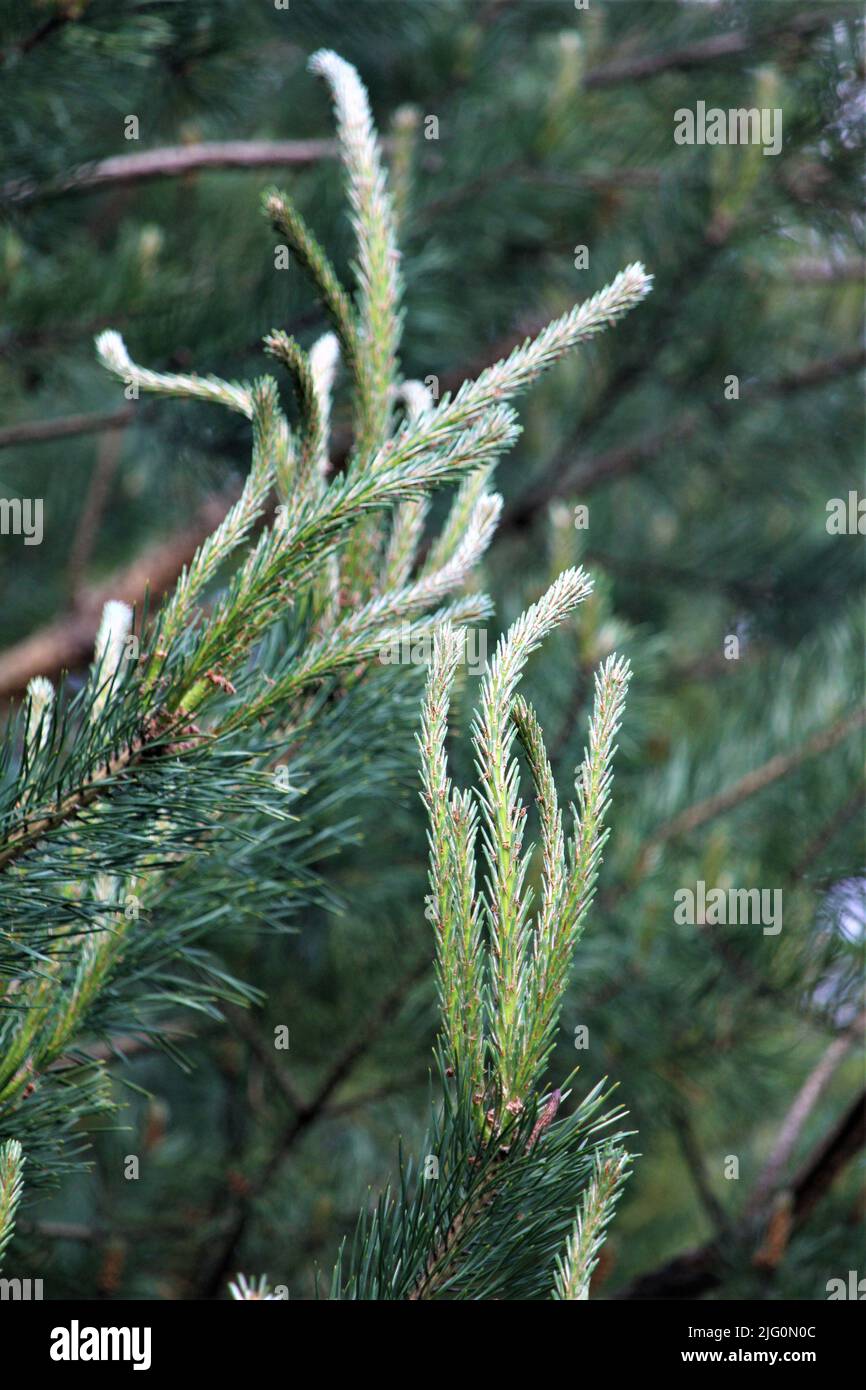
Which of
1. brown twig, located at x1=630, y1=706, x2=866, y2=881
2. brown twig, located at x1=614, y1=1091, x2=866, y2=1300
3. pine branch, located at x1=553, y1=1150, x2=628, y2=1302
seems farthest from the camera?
brown twig, located at x1=630, y1=706, x2=866, y2=881

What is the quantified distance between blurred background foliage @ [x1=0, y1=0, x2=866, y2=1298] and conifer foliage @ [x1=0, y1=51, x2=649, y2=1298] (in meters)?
0.08

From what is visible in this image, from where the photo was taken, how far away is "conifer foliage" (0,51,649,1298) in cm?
50

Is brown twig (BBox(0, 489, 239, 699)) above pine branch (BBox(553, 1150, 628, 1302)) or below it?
above

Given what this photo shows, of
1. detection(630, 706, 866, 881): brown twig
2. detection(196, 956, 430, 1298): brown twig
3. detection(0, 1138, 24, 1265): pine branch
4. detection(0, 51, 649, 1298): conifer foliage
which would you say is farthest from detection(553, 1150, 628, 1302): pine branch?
detection(630, 706, 866, 881): brown twig

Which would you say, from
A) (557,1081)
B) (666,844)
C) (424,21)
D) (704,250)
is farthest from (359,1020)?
(424,21)

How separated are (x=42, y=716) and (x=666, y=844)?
87cm

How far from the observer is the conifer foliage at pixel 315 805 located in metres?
0.50

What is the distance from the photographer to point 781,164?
1.34m

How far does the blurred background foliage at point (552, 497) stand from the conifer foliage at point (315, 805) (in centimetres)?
8

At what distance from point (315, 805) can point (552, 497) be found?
1.01m

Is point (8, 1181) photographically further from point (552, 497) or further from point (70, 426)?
point (552, 497)

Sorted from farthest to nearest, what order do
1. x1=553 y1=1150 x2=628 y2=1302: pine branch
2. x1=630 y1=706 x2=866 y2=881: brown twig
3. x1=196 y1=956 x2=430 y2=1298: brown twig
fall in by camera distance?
x1=630 y1=706 x2=866 y2=881: brown twig
x1=196 y1=956 x2=430 y2=1298: brown twig
x1=553 y1=1150 x2=628 y2=1302: pine branch

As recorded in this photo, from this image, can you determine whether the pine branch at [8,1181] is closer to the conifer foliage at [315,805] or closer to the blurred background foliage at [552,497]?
the conifer foliage at [315,805]

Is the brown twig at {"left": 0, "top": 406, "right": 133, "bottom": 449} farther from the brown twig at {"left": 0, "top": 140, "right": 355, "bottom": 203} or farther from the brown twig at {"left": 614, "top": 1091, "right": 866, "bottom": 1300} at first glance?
the brown twig at {"left": 614, "top": 1091, "right": 866, "bottom": 1300}
